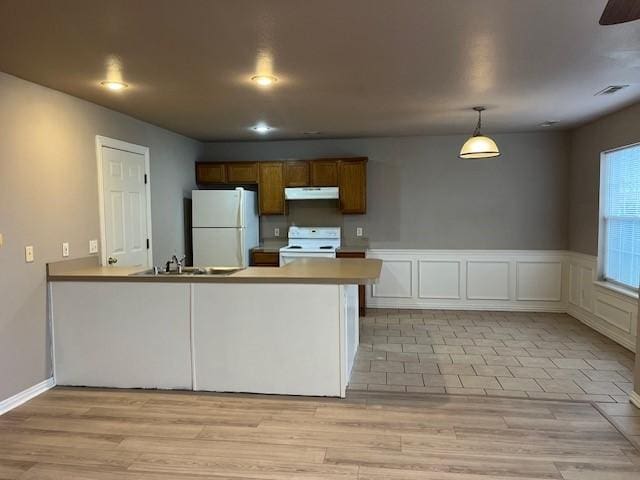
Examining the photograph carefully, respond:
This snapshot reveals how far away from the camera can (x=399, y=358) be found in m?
4.29

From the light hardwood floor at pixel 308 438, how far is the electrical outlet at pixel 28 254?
1.04 metres

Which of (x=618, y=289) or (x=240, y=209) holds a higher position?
(x=240, y=209)

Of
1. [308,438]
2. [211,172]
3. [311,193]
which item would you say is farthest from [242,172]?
[308,438]

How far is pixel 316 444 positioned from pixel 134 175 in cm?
327

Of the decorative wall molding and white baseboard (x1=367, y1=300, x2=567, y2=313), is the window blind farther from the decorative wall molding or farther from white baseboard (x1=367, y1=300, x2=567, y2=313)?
white baseboard (x1=367, y1=300, x2=567, y2=313)

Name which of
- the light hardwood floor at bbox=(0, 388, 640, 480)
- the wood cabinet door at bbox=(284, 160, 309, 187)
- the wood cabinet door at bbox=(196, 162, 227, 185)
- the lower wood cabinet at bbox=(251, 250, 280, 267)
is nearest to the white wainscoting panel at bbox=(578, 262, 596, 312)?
the light hardwood floor at bbox=(0, 388, 640, 480)

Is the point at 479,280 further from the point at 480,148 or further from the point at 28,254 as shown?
the point at 28,254

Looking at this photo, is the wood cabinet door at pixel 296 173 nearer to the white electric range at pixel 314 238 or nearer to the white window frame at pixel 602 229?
the white electric range at pixel 314 238

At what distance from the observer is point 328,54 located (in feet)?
9.30

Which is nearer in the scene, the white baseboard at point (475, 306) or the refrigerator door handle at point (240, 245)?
the refrigerator door handle at point (240, 245)

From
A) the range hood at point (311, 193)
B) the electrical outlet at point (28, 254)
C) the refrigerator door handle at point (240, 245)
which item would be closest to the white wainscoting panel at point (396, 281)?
the range hood at point (311, 193)

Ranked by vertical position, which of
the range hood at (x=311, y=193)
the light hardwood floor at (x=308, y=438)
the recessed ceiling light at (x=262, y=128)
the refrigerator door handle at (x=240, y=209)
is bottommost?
the light hardwood floor at (x=308, y=438)

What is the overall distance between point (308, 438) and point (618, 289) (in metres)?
3.72

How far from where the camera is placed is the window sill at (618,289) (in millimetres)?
4470
